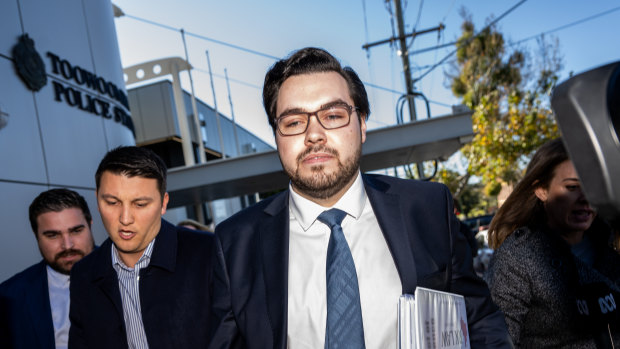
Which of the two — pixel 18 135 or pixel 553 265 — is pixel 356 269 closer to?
pixel 553 265

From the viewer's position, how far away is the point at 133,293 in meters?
2.21

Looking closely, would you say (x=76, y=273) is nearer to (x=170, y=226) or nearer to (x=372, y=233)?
(x=170, y=226)

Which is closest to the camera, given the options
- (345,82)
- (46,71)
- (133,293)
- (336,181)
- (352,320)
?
(352,320)

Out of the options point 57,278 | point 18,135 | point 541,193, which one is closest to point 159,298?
point 57,278

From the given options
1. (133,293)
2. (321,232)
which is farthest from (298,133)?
(133,293)

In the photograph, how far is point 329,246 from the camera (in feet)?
5.52

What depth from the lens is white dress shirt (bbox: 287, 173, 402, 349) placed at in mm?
1628

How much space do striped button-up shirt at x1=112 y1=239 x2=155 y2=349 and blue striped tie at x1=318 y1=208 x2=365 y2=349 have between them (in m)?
1.06

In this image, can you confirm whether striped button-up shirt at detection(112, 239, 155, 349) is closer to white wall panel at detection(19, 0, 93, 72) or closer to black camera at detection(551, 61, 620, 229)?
black camera at detection(551, 61, 620, 229)

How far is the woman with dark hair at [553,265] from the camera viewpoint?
204cm

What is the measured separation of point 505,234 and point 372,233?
3.66 feet

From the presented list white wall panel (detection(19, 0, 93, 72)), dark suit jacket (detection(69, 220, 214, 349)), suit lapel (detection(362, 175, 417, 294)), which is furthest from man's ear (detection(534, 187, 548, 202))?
white wall panel (detection(19, 0, 93, 72))

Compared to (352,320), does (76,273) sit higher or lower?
higher

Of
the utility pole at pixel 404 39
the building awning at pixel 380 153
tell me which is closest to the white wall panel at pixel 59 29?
the building awning at pixel 380 153
